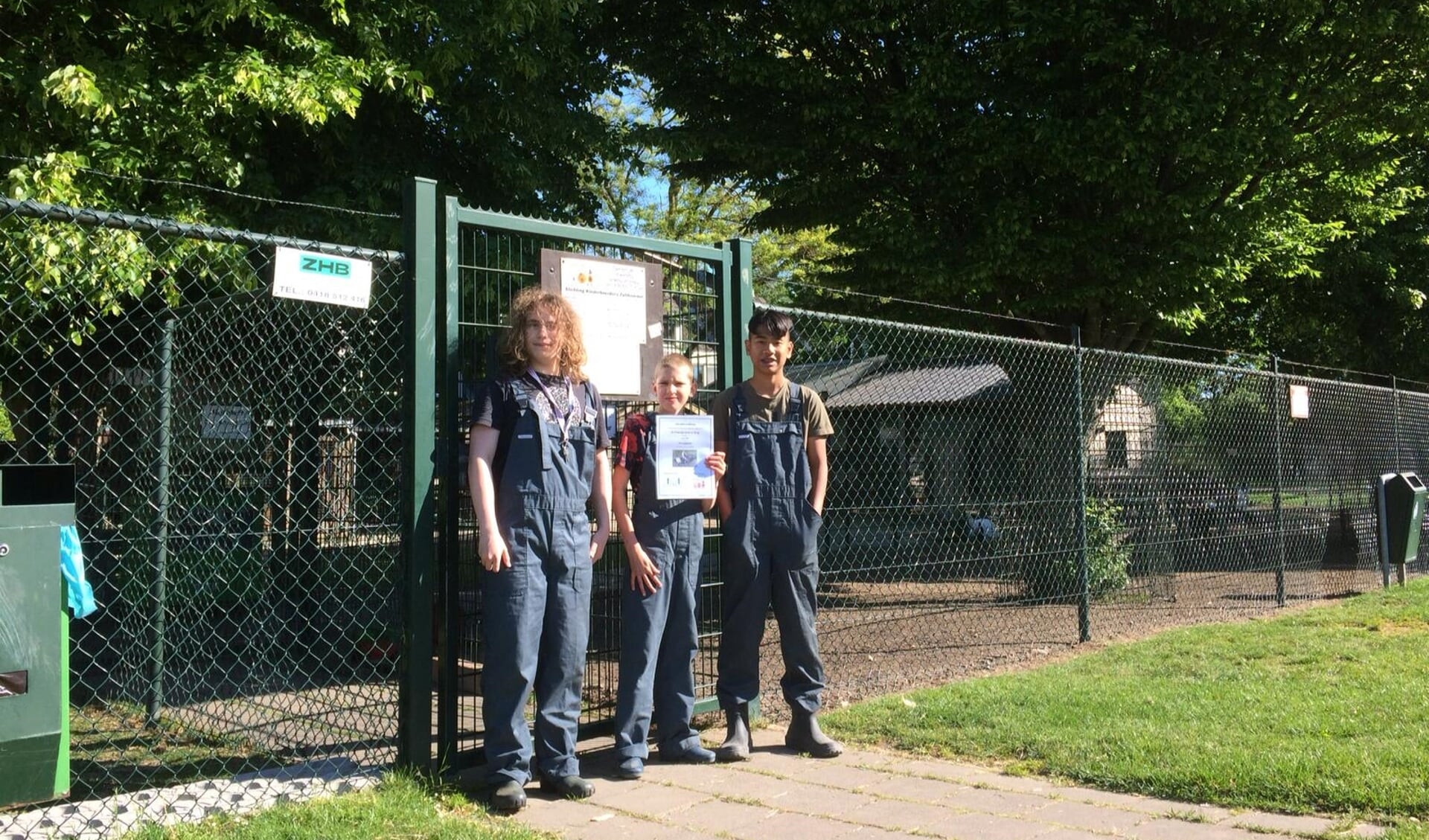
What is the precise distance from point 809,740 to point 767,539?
0.94 meters

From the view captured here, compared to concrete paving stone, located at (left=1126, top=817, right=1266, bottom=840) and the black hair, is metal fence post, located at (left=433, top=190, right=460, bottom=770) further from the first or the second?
concrete paving stone, located at (left=1126, top=817, right=1266, bottom=840)

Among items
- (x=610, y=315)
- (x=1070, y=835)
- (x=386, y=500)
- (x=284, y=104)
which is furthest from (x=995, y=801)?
(x=284, y=104)

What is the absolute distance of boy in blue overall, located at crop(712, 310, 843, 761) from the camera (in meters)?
5.20

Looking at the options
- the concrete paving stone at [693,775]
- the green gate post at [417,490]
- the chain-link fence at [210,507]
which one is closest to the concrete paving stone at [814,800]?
the concrete paving stone at [693,775]

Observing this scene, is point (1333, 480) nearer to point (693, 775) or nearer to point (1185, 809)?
point (1185, 809)

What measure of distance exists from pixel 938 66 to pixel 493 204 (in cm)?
535

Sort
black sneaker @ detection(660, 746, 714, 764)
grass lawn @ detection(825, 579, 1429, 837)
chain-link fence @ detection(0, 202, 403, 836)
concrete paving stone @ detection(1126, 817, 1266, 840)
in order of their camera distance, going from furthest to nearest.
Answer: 1. chain-link fence @ detection(0, 202, 403, 836)
2. black sneaker @ detection(660, 746, 714, 764)
3. grass lawn @ detection(825, 579, 1429, 837)
4. concrete paving stone @ detection(1126, 817, 1266, 840)

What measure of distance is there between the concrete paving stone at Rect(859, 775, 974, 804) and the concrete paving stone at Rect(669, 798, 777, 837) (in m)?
0.53

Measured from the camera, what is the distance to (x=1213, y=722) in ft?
18.0

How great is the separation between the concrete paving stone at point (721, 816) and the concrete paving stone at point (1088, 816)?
103cm

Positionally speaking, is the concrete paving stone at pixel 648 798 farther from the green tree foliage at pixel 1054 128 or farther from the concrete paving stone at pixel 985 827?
the green tree foliage at pixel 1054 128

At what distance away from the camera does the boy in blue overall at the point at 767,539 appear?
5.20 meters

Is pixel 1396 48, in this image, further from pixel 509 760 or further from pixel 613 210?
pixel 613 210

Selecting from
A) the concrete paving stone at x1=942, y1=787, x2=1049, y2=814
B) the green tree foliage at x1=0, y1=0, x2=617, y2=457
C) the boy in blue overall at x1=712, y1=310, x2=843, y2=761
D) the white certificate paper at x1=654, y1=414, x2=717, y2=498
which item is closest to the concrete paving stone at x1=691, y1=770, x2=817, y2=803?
the boy in blue overall at x1=712, y1=310, x2=843, y2=761
